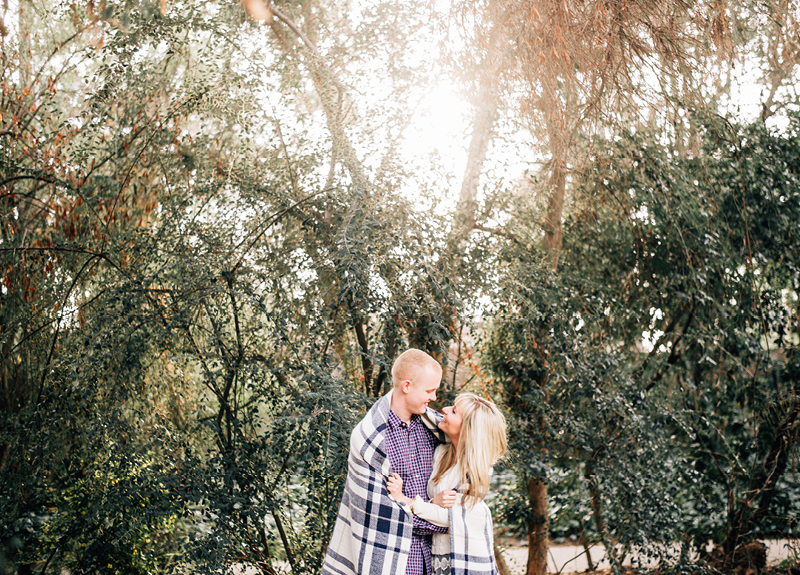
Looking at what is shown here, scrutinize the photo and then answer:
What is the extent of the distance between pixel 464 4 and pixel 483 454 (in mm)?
2881

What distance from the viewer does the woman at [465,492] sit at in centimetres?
225

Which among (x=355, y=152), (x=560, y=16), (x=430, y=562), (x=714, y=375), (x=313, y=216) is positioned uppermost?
(x=560, y=16)

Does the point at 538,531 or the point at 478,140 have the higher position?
the point at 478,140

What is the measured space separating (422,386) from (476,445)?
0.28 m

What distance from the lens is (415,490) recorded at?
240 cm

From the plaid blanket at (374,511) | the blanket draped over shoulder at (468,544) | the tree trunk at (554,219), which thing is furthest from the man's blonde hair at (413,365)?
the tree trunk at (554,219)

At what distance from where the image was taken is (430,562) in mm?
2342

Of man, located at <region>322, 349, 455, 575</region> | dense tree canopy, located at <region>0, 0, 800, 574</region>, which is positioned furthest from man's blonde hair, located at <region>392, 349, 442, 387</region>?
dense tree canopy, located at <region>0, 0, 800, 574</region>

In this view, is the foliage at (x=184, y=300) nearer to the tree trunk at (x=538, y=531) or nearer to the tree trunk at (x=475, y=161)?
the tree trunk at (x=475, y=161)

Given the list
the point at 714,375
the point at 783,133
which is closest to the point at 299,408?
the point at 714,375

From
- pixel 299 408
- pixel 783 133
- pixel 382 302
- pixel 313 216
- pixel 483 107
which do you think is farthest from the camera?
pixel 783 133

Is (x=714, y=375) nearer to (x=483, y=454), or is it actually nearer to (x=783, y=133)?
(x=783, y=133)

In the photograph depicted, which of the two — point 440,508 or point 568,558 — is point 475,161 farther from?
point 568,558

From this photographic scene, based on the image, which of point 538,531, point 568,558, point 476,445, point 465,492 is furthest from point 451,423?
point 568,558
